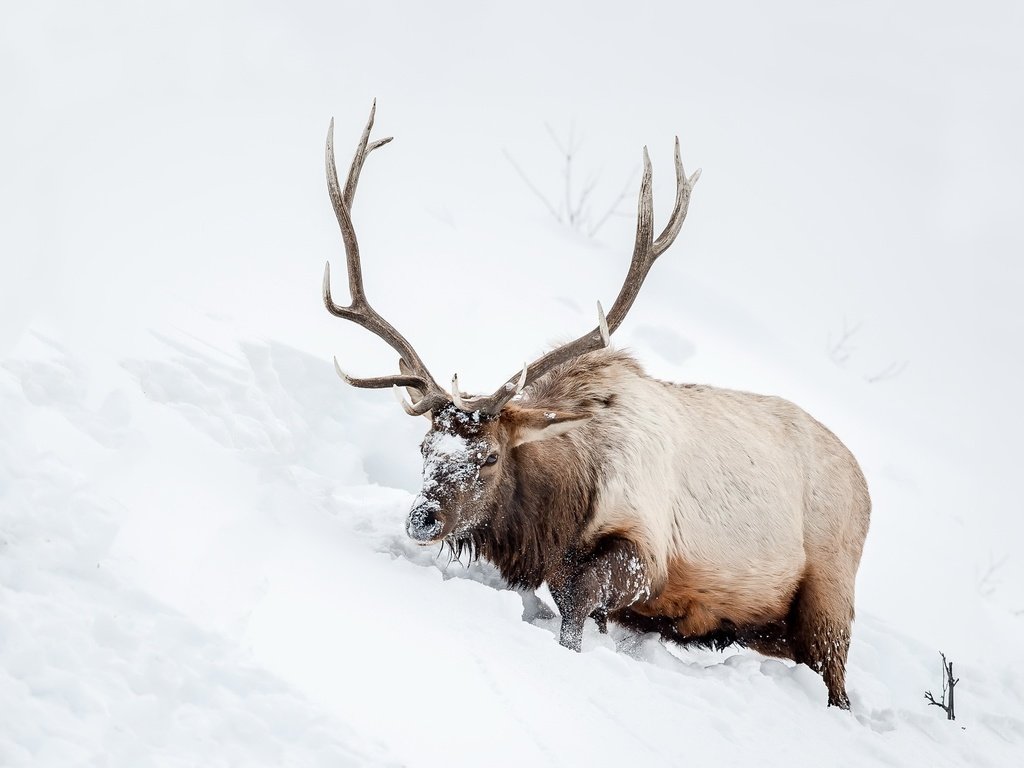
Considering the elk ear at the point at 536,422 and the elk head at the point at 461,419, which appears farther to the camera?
the elk ear at the point at 536,422

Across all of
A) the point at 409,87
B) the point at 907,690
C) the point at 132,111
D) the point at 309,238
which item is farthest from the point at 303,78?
the point at 907,690

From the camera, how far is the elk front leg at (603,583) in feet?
16.1

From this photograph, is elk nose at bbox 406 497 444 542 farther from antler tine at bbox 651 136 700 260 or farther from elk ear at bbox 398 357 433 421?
antler tine at bbox 651 136 700 260

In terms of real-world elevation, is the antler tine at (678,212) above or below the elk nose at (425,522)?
above

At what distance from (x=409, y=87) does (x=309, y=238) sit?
8710 millimetres

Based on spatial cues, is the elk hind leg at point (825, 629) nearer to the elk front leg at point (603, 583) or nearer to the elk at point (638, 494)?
the elk at point (638, 494)

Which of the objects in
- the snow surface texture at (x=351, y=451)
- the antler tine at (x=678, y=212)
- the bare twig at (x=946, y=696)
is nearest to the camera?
the snow surface texture at (x=351, y=451)

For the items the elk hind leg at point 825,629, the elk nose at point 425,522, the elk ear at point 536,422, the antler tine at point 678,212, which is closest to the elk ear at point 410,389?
the elk ear at point 536,422

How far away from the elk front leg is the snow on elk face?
0.58 meters

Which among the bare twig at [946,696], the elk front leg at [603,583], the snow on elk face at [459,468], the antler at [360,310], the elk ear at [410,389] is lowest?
the bare twig at [946,696]

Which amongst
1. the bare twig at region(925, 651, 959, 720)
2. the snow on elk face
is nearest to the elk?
the snow on elk face

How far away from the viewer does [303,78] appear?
1416 cm

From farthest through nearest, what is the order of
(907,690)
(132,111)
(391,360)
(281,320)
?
(132,111), (391,360), (281,320), (907,690)

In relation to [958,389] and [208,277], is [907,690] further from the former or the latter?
[958,389]
